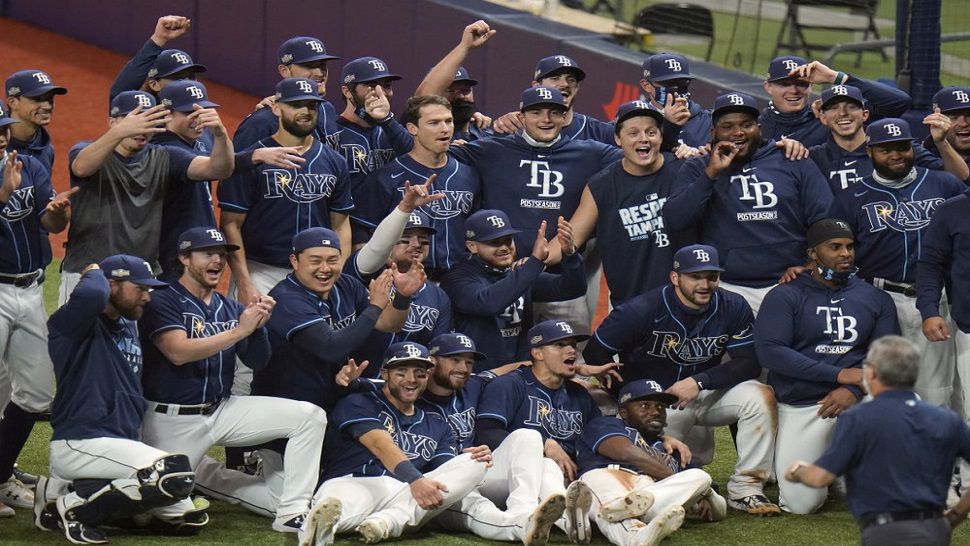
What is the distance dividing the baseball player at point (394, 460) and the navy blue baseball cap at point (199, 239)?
39.4 inches

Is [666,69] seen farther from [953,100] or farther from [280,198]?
[280,198]

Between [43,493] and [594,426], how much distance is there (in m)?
2.72

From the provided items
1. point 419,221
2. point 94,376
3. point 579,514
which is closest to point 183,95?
point 419,221

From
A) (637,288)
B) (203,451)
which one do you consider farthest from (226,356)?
(637,288)

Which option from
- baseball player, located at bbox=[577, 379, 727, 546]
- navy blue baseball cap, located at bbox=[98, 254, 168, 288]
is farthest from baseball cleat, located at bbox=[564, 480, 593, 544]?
navy blue baseball cap, located at bbox=[98, 254, 168, 288]

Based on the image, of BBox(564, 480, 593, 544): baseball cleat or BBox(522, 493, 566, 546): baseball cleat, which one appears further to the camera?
BBox(564, 480, 593, 544): baseball cleat

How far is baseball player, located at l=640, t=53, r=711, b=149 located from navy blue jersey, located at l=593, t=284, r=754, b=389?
3.81 feet

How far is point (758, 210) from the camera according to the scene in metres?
8.31

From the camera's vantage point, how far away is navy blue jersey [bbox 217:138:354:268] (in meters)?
8.33

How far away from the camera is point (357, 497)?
7.26 meters

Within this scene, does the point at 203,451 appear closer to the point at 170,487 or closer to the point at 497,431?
the point at 170,487

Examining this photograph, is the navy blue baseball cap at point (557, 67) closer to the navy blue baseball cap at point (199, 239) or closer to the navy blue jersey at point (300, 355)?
the navy blue jersey at point (300, 355)

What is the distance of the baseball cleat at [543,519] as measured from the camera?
6.88 meters

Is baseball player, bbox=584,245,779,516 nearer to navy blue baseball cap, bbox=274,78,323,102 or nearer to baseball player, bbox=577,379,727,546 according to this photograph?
baseball player, bbox=577,379,727,546
